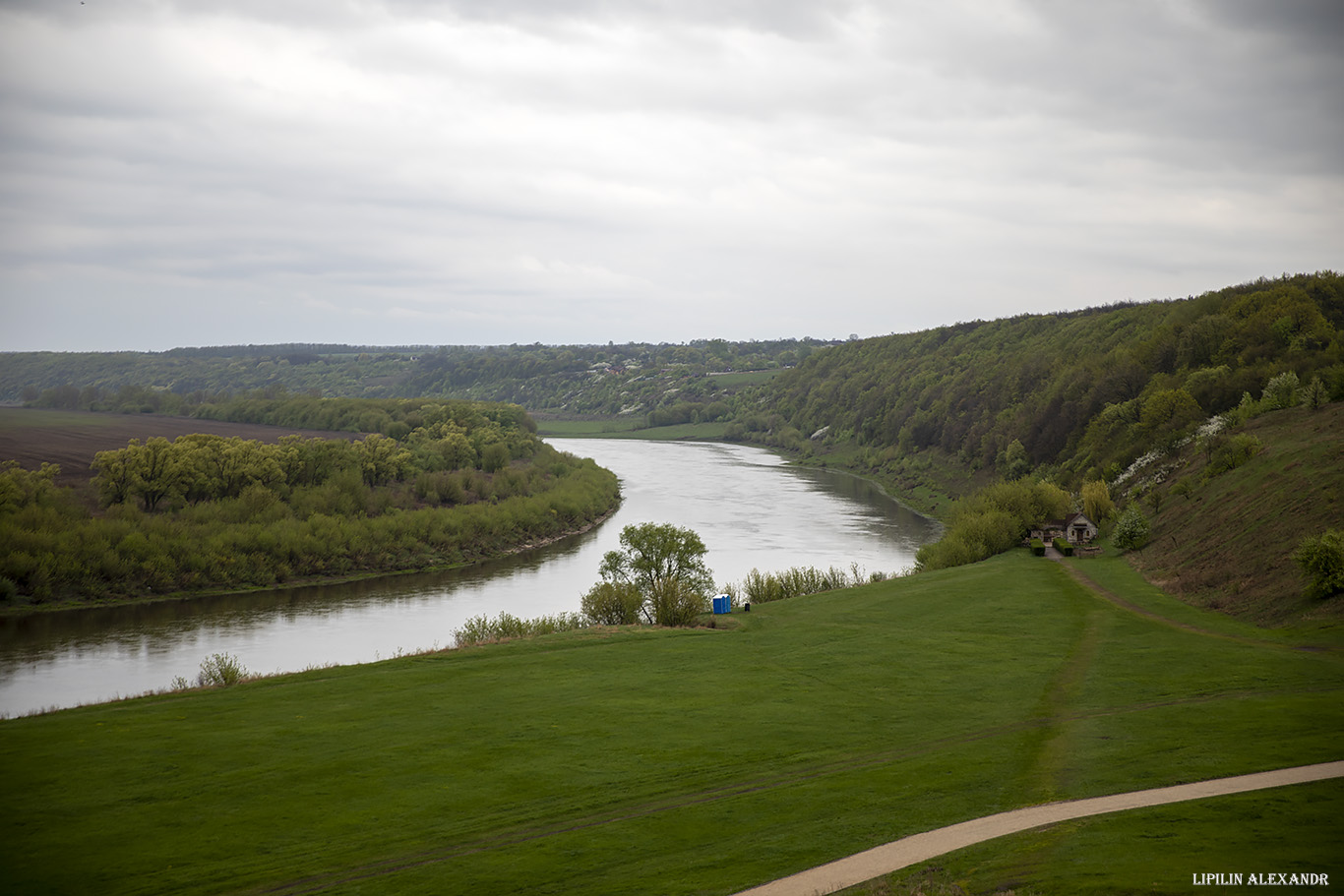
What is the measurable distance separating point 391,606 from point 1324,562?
42.4 metres

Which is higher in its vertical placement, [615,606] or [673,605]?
[673,605]

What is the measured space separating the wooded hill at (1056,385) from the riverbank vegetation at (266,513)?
42.0m

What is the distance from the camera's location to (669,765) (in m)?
19.0

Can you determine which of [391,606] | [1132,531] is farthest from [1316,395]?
[391,606]

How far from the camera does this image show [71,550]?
48.6 m

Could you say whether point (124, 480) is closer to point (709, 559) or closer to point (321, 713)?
point (709, 559)

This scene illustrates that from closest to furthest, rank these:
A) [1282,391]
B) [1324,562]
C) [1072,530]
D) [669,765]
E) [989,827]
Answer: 1. [989,827]
2. [669,765]
3. [1324,562]
4. [1072,530]
5. [1282,391]

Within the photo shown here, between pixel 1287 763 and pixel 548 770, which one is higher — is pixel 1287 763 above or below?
above

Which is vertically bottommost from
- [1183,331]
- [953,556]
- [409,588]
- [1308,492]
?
[409,588]

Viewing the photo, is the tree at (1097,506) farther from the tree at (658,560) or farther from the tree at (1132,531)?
the tree at (658,560)

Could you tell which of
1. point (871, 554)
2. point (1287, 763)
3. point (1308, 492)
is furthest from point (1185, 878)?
point (871, 554)

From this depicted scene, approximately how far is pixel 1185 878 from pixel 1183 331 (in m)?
73.5

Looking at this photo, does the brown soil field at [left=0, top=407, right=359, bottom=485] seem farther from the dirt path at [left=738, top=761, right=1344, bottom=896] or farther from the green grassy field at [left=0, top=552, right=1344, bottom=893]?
the dirt path at [left=738, top=761, right=1344, bottom=896]

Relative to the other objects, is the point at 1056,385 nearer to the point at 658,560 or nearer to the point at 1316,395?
the point at 1316,395
